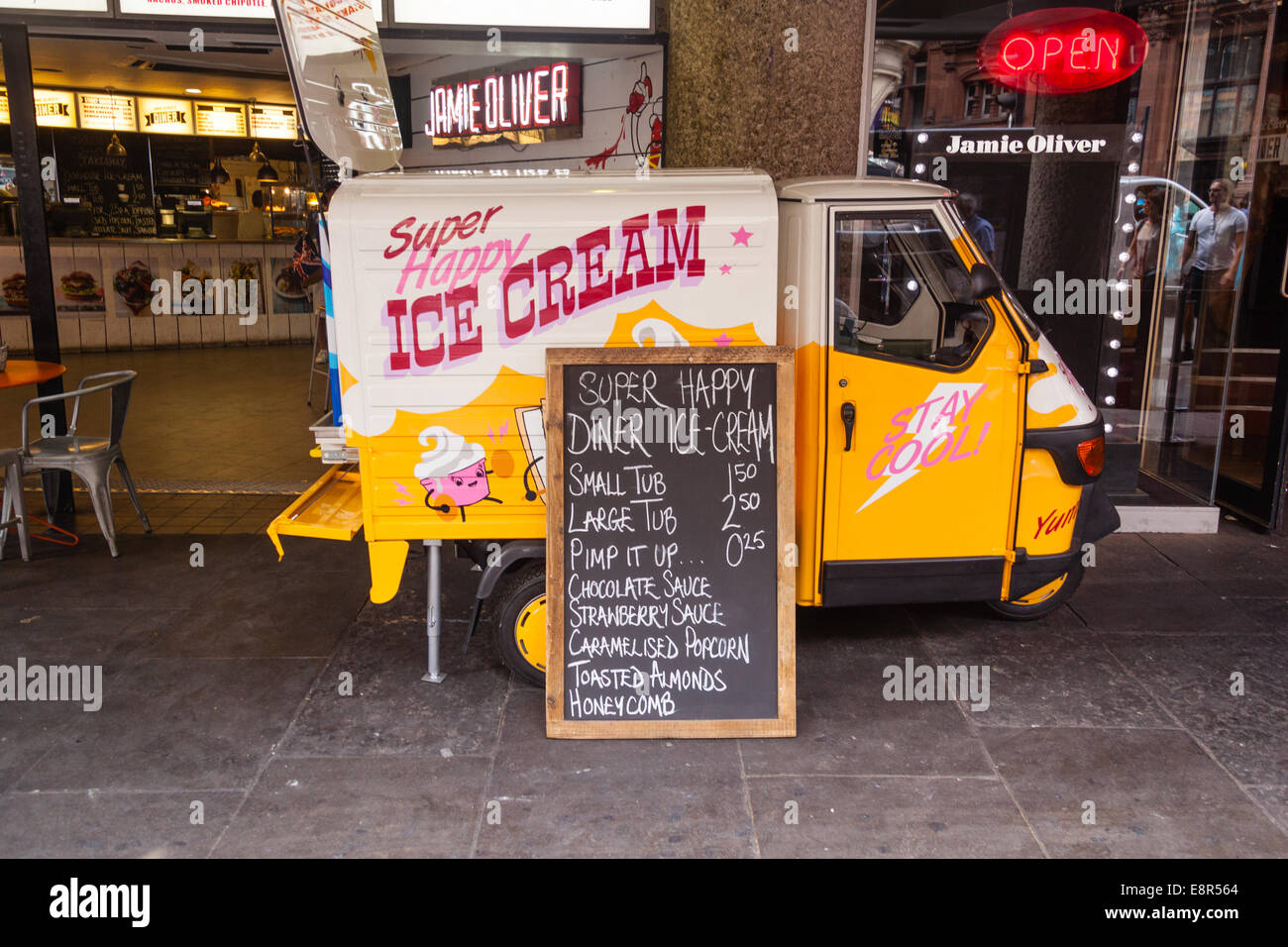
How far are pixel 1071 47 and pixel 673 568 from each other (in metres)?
4.41

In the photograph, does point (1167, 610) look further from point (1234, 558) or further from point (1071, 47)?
point (1071, 47)

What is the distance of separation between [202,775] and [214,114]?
1541 cm

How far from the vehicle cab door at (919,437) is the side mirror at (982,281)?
73 millimetres

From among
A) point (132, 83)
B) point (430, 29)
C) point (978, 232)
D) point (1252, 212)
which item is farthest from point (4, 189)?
point (1252, 212)

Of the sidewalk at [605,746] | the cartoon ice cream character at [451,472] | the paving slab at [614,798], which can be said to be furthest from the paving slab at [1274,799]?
the cartoon ice cream character at [451,472]

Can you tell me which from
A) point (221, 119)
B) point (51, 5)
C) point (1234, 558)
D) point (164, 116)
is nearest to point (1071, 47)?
point (1234, 558)

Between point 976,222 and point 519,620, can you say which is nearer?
point 519,620

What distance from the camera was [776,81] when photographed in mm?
5961

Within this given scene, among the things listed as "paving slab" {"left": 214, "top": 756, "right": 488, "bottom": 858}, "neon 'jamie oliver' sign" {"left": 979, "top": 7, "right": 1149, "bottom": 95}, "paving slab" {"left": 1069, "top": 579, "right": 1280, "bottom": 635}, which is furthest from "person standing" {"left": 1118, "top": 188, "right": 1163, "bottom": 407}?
"paving slab" {"left": 214, "top": 756, "right": 488, "bottom": 858}

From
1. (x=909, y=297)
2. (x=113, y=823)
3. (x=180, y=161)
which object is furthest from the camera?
(x=180, y=161)

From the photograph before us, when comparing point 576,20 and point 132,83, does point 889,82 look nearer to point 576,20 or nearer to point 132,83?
point 576,20

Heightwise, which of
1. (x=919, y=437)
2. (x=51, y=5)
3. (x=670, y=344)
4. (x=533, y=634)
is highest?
(x=51, y=5)

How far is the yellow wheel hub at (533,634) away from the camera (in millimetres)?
4332

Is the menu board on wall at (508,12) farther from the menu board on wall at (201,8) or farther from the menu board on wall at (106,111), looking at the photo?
the menu board on wall at (106,111)
